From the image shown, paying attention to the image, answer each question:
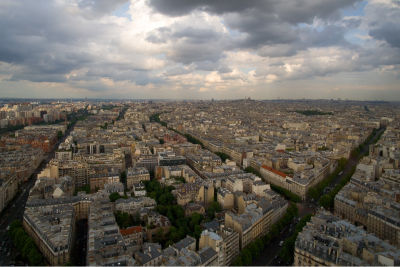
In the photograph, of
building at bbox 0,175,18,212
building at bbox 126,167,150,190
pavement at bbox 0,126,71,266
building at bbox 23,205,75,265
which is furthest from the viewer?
building at bbox 126,167,150,190

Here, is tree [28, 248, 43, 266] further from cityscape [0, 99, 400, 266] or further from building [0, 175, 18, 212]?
building [0, 175, 18, 212]

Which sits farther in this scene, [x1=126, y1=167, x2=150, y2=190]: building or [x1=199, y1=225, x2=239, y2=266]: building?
[x1=126, y1=167, x2=150, y2=190]: building

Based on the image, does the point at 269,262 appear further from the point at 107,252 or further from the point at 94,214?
the point at 94,214

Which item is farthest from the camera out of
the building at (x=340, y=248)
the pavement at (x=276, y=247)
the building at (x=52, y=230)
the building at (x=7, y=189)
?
the building at (x=7, y=189)

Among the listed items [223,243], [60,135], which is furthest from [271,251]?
[60,135]

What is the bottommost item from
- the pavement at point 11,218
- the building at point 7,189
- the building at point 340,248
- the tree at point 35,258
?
the pavement at point 11,218

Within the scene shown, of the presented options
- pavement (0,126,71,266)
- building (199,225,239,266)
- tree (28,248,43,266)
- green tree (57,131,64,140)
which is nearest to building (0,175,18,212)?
pavement (0,126,71,266)

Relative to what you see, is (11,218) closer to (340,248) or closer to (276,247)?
(276,247)

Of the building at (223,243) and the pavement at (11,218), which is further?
the pavement at (11,218)

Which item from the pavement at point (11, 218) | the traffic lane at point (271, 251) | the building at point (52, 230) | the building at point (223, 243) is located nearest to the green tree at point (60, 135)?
the pavement at point (11, 218)

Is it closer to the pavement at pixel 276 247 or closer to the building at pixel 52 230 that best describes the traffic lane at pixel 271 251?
the pavement at pixel 276 247

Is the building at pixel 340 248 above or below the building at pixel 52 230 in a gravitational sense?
above
